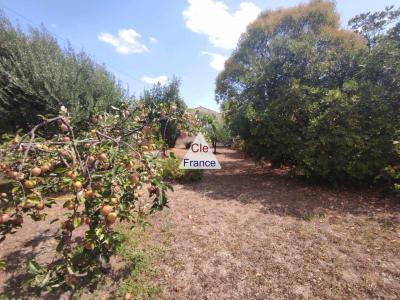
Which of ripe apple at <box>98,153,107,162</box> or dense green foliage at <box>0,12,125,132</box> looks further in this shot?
dense green foliage at <box>0,12,125,132</box>

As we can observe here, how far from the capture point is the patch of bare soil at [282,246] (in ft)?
8.26

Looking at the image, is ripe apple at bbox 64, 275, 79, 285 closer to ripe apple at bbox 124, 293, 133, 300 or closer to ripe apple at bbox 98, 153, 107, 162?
ripe apple at bbox 124, 293, 133, 300

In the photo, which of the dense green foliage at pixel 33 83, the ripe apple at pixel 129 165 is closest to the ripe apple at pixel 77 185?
the ripe apple at pixel 129 165

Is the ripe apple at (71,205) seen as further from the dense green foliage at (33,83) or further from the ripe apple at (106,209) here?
the dense green foliage at (33,83)

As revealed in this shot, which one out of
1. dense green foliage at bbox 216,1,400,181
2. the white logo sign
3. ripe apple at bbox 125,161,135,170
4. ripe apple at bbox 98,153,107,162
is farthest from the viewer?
dense green foliage at bbox 216,1,400,181

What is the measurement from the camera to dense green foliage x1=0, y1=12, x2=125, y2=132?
541cm

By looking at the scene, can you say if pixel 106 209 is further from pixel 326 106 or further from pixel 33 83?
pixel 326 106

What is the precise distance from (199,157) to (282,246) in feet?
6.59

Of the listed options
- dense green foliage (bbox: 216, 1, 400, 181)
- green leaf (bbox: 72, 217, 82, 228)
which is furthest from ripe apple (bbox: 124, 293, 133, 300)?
dense green foliage (bbox: 216, 1, 400, 181)

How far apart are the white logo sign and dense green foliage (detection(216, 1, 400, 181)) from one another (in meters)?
3.10

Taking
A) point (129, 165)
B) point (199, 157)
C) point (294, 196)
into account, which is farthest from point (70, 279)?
point (294, 196)

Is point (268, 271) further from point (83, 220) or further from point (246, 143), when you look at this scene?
point (246, 143)

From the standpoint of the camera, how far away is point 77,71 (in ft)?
21.1

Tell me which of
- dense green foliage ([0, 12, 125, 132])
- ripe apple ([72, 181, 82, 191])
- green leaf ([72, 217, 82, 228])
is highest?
dense green foliage ([0, 12, 125, 132])
